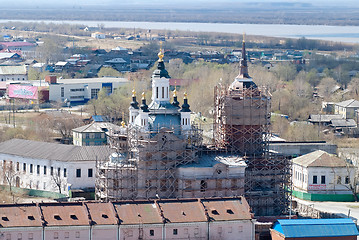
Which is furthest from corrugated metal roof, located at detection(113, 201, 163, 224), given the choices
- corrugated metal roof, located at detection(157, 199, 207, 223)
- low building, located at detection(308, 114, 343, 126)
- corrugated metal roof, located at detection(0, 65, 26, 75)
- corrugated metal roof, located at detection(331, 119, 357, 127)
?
corrugated metal roof, located at detection(0, 65, 26, 75)

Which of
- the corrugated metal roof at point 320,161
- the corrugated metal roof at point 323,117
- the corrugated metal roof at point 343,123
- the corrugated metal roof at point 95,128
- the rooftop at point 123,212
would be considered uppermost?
the rooftop at point 123,212

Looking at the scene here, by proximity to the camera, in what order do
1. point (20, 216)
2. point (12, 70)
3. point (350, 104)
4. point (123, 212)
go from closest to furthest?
1. point (20, 216)
2. point (123, 212)
3. point (350, 104)
4. point (12, 70)

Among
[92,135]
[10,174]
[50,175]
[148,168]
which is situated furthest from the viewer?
[92,135]

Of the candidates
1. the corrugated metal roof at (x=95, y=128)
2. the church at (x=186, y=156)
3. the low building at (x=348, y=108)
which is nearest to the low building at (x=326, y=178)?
the church at (x=186, y=156)

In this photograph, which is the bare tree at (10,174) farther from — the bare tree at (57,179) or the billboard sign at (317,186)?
the billboard sign at (317,186)

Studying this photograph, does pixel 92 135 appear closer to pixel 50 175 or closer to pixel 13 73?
pixel 50 175

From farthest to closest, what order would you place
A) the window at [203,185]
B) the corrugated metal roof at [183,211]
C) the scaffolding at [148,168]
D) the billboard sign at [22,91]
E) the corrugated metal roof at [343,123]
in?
the billboard sign at [22,91] < the corrugated metal roof at [343,123] < the window at [203,185] < the scaffolding at [148,168] < the corrugated metal roof at [183,211]

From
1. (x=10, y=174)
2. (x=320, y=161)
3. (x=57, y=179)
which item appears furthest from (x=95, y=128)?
(x=320, y=161)

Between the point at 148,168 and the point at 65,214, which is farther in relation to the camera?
the point at 148,168
